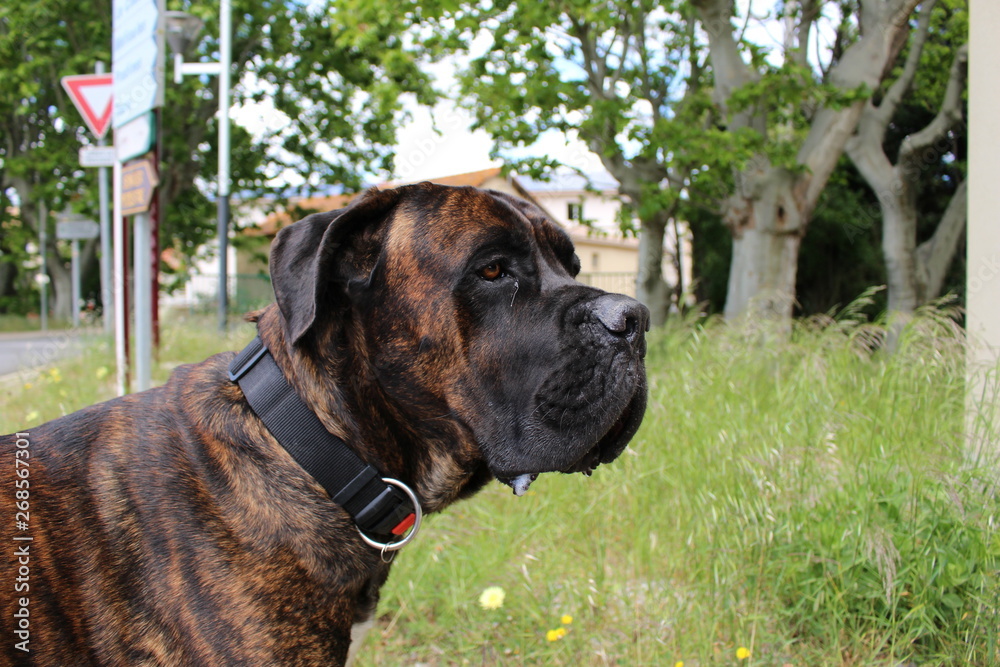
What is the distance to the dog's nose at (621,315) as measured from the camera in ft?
6.40

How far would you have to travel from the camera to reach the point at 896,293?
943 centimetres

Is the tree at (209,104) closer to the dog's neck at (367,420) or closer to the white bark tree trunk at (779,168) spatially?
the white bark tree trunk at (779,168)

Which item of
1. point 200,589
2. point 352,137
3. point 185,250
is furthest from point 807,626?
point 185,250

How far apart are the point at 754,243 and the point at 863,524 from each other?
20.4 feet

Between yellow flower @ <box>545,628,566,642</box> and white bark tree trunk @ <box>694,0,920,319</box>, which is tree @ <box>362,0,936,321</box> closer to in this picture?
white bark tree trunk @ <box>694,0,920,319</box>

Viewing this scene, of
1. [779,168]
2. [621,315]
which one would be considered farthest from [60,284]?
[621,315]

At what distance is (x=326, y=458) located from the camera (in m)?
1.83

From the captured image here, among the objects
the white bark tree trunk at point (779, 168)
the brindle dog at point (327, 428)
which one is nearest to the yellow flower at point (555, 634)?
the brindle dog at point (327, 428)

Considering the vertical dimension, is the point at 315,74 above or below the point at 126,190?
above

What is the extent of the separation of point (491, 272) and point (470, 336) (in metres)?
0.19

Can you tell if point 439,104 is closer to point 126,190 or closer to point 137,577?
point 126,190

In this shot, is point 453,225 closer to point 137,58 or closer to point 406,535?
point 406,535

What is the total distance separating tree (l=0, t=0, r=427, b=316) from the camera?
1709 cm

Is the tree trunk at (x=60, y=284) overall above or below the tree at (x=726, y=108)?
below
